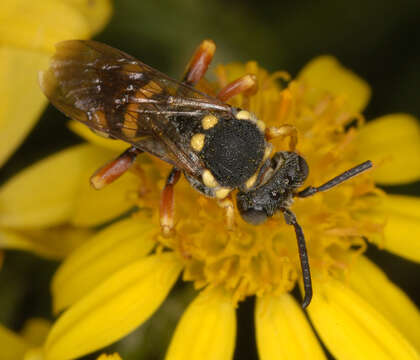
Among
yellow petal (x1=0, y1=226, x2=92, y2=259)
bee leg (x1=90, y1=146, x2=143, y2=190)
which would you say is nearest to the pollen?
bee leg (x1=90, y1=146, x2=143, y2=190)

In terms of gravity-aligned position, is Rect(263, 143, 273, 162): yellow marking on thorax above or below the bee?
above

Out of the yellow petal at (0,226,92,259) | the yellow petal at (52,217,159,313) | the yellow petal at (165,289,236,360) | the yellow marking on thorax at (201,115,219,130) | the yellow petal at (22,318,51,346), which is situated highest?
the yellow marking on thorax at (201,115,219,130)

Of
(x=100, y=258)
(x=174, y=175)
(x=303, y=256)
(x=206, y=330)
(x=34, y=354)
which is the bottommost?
(x=34, y=354)

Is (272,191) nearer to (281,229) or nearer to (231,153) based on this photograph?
(231,153)

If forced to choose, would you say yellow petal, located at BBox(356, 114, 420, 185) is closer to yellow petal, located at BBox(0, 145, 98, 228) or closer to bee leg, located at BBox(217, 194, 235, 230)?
bee leg, located at BBox(217, 194, 235, 230)

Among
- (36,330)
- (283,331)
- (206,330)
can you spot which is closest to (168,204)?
(206,330)

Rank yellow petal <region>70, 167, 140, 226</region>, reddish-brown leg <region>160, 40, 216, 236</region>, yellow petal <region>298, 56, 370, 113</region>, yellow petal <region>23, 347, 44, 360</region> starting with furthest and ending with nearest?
yellow petal <region>298, 56, 370, 113</region>, yellow petal <region>70, 167, 140, 226</region>, reddish-brown leg <region>160, 40, 216, 236</region>, yellow petal <region>23, 347, 44, 360</region>

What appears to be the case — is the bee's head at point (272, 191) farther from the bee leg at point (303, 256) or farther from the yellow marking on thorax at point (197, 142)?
the yellow marking on thorax at point (197, 142)
